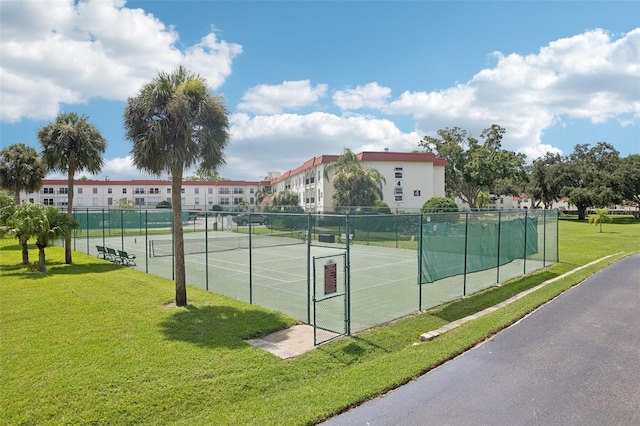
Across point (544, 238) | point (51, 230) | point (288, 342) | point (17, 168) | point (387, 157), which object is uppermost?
point (387, 157)

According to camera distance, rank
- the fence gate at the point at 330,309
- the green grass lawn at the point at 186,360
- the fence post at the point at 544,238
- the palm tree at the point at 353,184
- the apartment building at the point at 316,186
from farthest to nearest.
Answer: the apartment building at the point at 316,186 < the palm tree at the point at 353,184 < the fence post at the point at 544,238 < the fence gate at the point at 330,309 < the green grass lawn at the point at 186,360

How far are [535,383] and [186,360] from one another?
567 centimetres

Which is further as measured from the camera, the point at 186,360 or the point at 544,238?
the point at 544,238

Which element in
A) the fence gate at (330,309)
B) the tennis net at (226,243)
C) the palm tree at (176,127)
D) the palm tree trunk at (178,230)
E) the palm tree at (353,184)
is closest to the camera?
the fence gate at (330,309)

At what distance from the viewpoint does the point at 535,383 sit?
22.0 feet

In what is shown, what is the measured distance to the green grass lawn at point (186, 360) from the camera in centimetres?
593

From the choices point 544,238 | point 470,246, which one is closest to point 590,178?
point 544,238

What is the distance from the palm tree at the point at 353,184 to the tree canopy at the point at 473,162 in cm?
2330

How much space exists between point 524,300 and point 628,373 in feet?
16.7

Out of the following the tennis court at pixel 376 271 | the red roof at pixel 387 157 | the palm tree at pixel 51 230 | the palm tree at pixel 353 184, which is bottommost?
the tennis court at pixel 376 271

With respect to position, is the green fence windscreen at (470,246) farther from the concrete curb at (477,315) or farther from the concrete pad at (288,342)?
the concrete pad at (288,342)

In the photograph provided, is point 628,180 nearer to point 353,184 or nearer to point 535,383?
point 353,184

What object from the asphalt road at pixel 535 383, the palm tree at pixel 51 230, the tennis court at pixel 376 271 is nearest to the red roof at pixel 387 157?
the tennis court at pixel 376 271

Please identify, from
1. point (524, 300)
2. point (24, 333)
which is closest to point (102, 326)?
point (24, 333)
